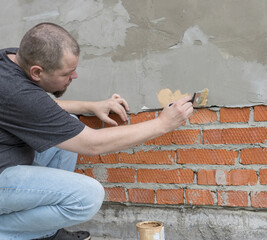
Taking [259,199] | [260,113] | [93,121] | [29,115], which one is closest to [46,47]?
[29,115]

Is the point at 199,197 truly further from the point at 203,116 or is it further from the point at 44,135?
the point at 44,135

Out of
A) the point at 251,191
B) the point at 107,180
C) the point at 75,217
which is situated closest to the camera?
the point at 75,217

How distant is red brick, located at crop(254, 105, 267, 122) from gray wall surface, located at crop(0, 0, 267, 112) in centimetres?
3

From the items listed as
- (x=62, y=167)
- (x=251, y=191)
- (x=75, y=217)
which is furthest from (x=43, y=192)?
(x=251, y=191)

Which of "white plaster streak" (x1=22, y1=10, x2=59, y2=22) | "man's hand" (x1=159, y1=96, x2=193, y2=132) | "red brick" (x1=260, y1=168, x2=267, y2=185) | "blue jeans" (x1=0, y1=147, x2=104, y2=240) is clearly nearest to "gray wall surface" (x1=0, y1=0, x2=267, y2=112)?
"white plaster streak" (x1=22, y1=10, x2=59, y2=22)

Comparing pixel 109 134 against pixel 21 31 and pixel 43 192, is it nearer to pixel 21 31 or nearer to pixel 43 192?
pixel 43 192

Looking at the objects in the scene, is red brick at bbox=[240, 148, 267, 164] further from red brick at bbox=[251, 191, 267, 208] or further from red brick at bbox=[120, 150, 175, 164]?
red brick at bbox=[120, 150, 175, 164]

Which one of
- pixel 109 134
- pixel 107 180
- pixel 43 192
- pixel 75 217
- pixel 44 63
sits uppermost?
pixel 44 63

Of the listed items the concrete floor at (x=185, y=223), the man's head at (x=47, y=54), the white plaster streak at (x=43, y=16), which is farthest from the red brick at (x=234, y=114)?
the white plaster streak at (x=43, y=16)

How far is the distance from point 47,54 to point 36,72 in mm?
117

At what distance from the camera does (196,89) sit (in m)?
1.81

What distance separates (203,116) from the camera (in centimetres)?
183

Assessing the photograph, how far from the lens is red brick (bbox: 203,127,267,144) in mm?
1730

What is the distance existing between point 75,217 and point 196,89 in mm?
917
